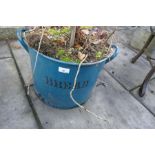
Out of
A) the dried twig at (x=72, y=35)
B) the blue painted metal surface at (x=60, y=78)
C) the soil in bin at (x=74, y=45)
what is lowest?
the blue painted metal surface at (x=60, y=78)

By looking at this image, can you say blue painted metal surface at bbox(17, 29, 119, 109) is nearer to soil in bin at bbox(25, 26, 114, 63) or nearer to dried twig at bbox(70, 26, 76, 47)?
soil in bin at bbox(25, 26, 114, 63)

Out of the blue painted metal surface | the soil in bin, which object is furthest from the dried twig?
the blue painted metal surface

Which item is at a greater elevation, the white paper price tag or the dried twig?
the dried twig

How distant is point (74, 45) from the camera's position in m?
1.41

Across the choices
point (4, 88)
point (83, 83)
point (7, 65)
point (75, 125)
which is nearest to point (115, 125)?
point (75, 125)

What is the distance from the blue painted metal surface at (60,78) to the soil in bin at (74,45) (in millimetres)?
52

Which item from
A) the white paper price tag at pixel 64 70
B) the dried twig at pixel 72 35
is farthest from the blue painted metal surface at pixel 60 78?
the dried twig at pixel 72 35

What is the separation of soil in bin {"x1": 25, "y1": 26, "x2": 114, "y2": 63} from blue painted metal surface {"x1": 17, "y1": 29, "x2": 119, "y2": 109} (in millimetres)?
52

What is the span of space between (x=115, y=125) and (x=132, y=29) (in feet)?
6.57

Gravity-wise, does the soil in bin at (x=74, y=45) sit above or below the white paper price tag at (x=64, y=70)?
above

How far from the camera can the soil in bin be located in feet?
4.38

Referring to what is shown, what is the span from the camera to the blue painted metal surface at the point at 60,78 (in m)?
1.29

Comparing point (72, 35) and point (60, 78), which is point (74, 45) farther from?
point (60, 78)

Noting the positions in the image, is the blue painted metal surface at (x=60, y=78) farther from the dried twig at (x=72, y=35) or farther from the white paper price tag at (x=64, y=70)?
the dried twig at (x=72, y=35)
